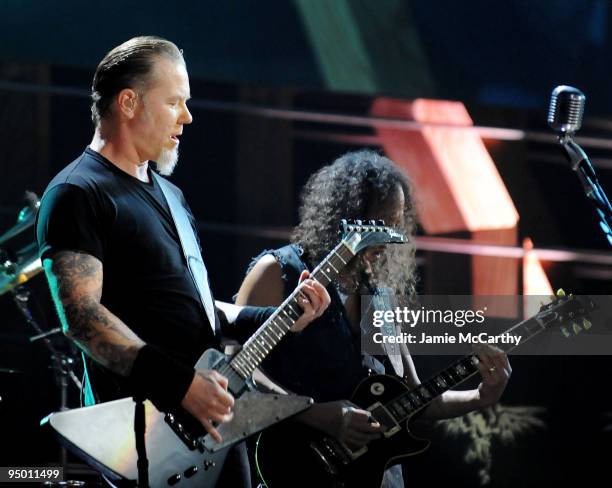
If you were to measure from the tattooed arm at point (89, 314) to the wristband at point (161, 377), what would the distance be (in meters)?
0.03

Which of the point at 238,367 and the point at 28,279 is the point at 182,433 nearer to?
the point at 238,367

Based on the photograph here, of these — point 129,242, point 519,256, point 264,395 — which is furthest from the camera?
point 519,256

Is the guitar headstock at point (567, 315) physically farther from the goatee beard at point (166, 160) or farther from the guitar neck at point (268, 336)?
the goatee beard at point (166, 160)

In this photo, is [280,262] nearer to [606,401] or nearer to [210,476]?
[210,476]

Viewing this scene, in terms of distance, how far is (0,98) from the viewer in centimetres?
529

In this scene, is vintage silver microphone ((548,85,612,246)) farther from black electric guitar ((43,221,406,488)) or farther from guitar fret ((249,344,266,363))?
guitar fret ((249,344,266,363))

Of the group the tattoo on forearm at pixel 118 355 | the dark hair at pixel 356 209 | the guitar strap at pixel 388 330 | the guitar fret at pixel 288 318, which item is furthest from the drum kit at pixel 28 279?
the tattoo on forearm at pixel 118 355

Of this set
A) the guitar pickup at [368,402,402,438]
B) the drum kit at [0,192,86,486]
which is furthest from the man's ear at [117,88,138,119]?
the drum kit at [0,192,86,486]

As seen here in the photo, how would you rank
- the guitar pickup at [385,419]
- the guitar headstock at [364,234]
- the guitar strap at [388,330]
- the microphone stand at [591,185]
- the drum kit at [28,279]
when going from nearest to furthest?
the microphone stand at [591,185]
the guitar headstock at [364,234]
the guitar pickup at [385,419]
the guitar strap at [388,330]
the drum kit at [28,279]

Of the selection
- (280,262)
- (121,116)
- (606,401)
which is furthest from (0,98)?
(606,401)

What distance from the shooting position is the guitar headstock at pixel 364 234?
10.9ft

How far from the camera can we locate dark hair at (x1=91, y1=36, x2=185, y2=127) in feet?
9.24

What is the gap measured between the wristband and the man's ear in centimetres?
75

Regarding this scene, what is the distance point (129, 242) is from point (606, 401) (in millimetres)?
4252
